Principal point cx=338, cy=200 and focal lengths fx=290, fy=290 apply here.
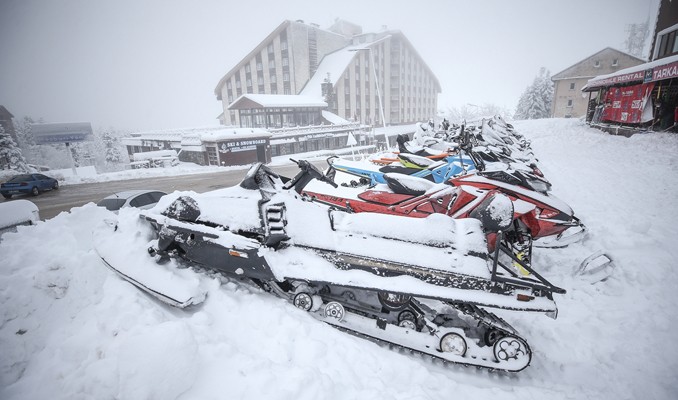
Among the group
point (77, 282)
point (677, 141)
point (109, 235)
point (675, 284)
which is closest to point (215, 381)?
point (77, 282)

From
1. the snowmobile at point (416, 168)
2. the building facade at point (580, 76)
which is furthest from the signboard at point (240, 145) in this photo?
the building facade at point (580, 76)

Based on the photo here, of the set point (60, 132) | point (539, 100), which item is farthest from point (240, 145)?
point (539, 100)

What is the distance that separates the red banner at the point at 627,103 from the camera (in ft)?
50.7

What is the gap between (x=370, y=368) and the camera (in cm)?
262

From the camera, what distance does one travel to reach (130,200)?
7406mm

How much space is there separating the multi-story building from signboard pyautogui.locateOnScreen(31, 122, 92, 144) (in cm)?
1617

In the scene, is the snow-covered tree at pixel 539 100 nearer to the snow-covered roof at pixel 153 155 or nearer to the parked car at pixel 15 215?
the snow-covered roof at pixel 153 155

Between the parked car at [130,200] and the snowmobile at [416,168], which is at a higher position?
the snowmobile at [416,168]

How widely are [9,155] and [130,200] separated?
41430 mm

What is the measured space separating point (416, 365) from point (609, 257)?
361cm

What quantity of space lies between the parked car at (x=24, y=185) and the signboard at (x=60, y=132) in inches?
351

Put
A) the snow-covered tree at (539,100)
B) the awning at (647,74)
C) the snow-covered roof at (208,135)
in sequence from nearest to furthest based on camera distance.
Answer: the awning at (647,74) → the snow-covered roof at (208,135) → the snow-covered tree at (539,100)

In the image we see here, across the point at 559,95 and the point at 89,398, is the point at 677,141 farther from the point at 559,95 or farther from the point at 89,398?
the point at 559,95

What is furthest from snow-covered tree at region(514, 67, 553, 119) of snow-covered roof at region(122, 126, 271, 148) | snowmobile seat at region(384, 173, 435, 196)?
snowmobile seat at region(384, 173, 435, 196)
